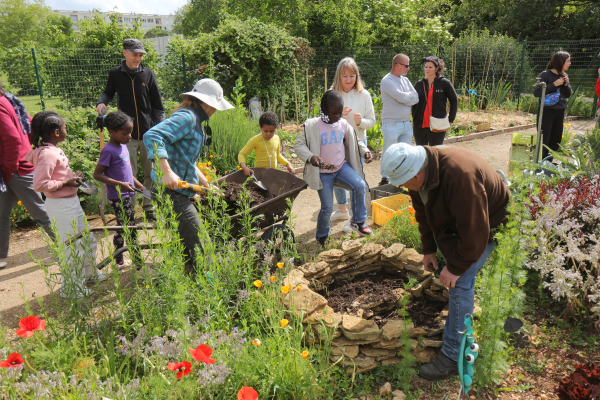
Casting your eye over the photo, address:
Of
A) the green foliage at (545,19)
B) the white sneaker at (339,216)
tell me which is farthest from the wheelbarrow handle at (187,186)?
the green foliage at (545,19)

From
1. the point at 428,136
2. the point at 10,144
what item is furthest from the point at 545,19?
the point at 10,144

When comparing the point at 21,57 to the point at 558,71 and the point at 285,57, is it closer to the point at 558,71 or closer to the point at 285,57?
the point at 285,57

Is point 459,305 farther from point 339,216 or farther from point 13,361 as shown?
point 339,216

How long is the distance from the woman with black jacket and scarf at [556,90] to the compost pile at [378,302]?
4.15 meters

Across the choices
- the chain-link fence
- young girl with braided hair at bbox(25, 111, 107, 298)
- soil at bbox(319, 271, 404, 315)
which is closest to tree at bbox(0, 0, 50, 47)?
the chain-link fence

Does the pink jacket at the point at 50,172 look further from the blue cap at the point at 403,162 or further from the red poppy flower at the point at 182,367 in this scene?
the blue cap at the point at 403,162

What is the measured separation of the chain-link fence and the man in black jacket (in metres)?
2.77

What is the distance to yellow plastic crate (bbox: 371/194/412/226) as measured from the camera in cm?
445

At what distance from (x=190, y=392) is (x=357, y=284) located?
66.6 inches

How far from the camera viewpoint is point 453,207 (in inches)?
85.4

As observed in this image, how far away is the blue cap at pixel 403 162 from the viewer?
2.11 metres

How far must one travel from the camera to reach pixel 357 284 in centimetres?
324

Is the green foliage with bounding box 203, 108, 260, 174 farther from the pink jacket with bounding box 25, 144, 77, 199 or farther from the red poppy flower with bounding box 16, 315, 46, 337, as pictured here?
the red poppy flower with bounding box 16, 315, 46, 337

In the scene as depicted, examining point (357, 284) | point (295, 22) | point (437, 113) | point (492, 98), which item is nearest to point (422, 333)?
point (357, 284)
